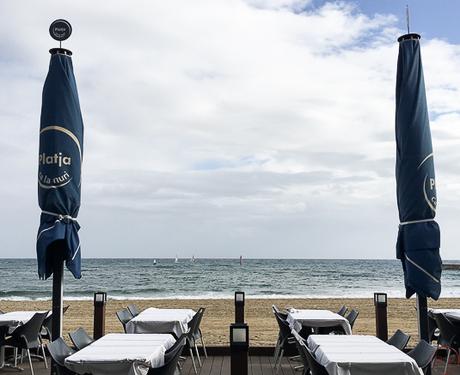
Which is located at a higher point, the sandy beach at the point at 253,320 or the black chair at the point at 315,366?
the black chair at the point at 315,366

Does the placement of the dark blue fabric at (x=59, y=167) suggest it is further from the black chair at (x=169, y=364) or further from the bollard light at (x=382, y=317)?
the bollard light at (x=382, y=317)

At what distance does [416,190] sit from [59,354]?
334cm

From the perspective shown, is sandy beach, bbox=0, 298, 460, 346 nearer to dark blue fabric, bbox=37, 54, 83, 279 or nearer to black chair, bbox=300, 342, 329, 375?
dark blue fabric, bbox=37, 54, 83, 279

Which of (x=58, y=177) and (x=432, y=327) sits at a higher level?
(x=58, y=177)

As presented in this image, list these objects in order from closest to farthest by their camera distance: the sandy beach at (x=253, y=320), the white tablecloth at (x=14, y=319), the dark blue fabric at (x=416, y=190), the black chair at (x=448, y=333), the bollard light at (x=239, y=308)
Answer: the dark blue fabric at (x=416, y=190) < the black chair at (x=448, y=333) < the white tablecloth at (x=14, y=319) < the bollard light at (x=239, y=308) < the sandy beach at (x=253, y=320)

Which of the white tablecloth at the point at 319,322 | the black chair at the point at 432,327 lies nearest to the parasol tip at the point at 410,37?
the white tablecloth at the point at 319,322

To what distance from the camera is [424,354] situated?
4523 mm

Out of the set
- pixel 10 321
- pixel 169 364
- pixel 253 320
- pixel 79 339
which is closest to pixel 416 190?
pixel 169 364

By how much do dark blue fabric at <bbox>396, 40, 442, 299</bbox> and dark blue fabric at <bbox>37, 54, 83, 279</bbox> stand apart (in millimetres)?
2967

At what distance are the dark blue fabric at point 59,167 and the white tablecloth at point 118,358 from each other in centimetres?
91

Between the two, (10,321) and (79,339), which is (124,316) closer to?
(10,321)

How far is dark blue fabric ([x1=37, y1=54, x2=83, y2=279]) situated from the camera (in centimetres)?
506

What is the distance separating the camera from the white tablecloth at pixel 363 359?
4.03 m

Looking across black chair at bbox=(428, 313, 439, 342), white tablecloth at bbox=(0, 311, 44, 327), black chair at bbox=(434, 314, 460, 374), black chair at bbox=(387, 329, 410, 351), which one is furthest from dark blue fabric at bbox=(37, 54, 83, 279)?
black chair at bbox=(428, 313, 439, 342)
